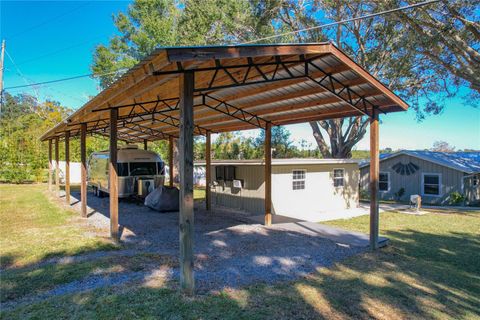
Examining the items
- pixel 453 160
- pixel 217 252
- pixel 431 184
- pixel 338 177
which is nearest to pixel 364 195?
pixel 431 184

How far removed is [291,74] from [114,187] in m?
4.58

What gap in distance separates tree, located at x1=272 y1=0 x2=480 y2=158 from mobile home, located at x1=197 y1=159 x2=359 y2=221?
553 cm

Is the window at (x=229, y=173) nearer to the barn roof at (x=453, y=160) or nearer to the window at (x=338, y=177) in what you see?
the window at (x=338, y=177)

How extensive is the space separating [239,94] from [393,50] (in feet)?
40.2

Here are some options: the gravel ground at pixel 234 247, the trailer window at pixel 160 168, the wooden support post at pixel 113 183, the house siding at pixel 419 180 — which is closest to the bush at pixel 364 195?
the house siding at pixel 419 180

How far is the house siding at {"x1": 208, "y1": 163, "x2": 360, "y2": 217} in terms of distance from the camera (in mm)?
11500

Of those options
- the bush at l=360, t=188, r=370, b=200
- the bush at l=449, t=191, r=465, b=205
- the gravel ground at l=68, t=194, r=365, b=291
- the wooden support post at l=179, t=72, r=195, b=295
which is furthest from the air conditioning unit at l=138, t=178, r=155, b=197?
the bush at l=449, t=191, r=465, b=205

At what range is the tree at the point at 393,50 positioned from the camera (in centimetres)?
1171

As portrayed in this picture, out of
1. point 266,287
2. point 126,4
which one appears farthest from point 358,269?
point 126,4

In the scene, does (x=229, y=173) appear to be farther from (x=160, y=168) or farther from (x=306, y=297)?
(x=306, y=297)

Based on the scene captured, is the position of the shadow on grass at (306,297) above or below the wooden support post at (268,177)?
below

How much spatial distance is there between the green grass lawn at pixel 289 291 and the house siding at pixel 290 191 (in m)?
4.91

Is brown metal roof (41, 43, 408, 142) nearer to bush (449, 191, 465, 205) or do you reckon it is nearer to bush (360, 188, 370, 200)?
bush (360, 188, 370, 200)

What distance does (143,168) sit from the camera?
44.8 ft
